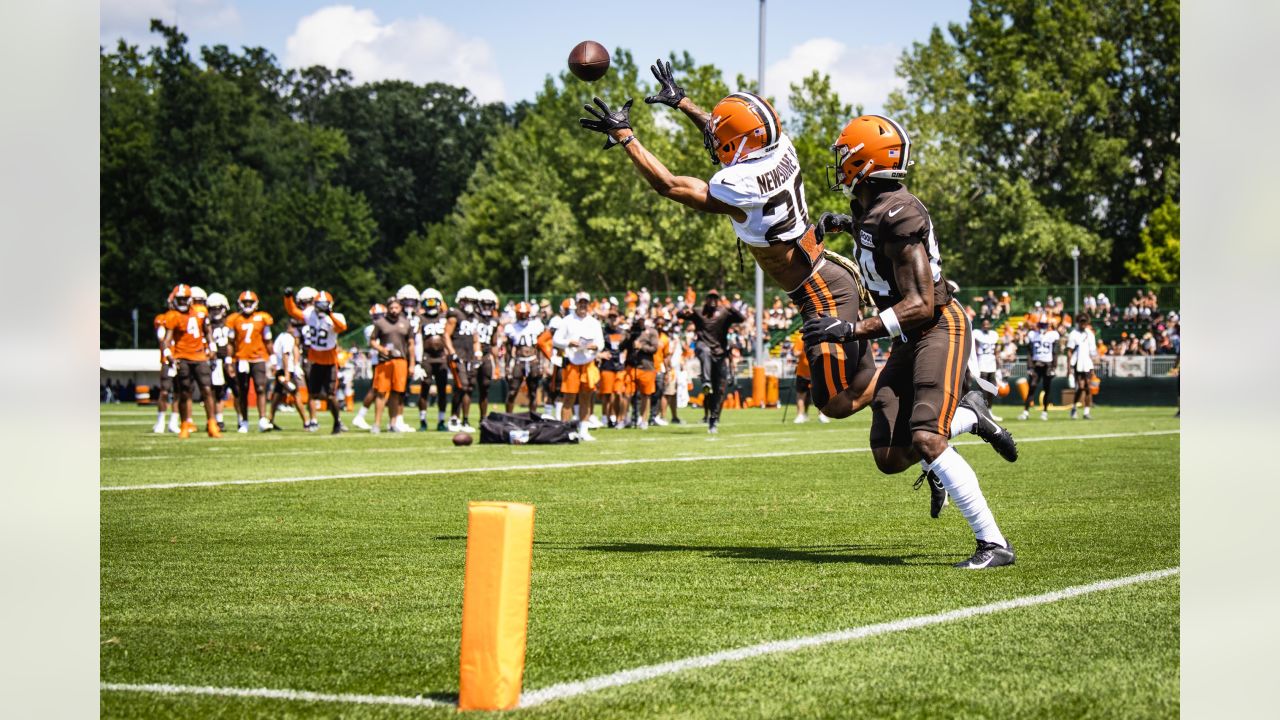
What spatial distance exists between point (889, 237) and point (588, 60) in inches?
91.7

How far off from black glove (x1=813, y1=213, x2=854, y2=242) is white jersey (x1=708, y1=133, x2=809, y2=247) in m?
0.11

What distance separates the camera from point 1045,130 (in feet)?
195

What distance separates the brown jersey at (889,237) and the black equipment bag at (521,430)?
11780 millimetres

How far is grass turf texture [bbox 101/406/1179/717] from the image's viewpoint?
4492 millimetres

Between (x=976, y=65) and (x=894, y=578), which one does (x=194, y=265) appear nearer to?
(x=976, y=65)

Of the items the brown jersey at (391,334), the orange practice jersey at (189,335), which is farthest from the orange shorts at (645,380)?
the orange practice jersey at (189,335)

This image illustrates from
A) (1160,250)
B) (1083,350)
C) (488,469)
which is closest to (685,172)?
(1160,250)

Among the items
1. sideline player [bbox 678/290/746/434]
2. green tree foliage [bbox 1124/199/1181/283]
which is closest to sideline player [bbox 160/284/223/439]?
sideline player [bbox 678/290/746/434]

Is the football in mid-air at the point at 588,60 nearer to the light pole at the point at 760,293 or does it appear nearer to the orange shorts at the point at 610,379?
the orange shorts at the point at 610,379

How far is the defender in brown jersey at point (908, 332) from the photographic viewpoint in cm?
711

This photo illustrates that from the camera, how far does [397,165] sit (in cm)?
9950

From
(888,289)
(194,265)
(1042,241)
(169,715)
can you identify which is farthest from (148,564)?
(194,265)
